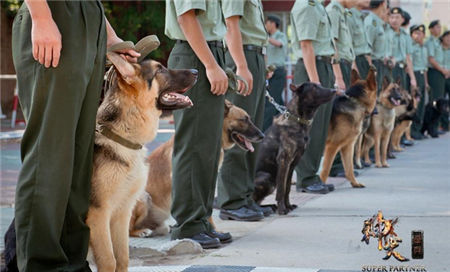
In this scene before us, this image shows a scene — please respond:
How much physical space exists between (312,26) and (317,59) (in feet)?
2.24

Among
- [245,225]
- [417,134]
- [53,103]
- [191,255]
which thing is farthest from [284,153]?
[417,134]

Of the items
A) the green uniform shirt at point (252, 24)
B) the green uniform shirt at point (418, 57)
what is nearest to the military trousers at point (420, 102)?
the green uniform shirt at point (418, 57)

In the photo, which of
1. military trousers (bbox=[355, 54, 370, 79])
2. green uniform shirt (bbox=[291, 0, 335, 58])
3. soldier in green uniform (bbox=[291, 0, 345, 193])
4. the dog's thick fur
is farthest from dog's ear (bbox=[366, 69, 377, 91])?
the dog's thick fur

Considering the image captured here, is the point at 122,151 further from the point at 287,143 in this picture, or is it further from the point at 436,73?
the point at 436,73

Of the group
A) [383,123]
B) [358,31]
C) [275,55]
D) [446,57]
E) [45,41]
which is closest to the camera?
[45,41]

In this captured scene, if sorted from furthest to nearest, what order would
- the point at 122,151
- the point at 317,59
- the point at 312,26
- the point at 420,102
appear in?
the point at 420,102 → the point at 317,59 → the point at 312,26 → the point at 122,151

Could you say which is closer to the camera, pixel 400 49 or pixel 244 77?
pixel 244 77

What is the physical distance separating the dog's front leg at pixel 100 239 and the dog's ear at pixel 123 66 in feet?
2.14

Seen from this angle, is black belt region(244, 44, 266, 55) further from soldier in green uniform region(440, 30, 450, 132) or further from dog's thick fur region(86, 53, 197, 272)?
soldier in green uniform region(440, 30, 450, 132)

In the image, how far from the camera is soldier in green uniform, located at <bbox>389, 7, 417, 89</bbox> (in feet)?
47.3

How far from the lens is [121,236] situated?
13.0 ft

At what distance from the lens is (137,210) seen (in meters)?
5.67

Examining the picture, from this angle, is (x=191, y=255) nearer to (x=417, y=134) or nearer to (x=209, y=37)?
(x=209, y=37)

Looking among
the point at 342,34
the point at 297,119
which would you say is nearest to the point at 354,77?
the point at 342,34
